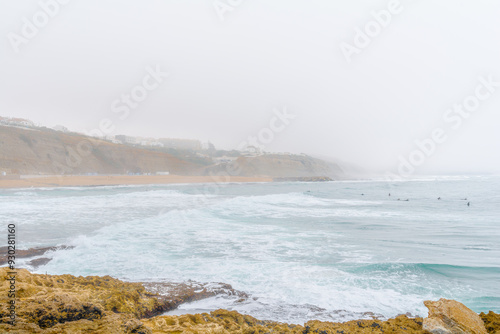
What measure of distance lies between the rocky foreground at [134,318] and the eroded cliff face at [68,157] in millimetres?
58059

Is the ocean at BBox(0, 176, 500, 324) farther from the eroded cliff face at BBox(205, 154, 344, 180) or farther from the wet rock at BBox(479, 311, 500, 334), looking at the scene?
the eroded cliff face at BBox(205, 154, 344, 180)

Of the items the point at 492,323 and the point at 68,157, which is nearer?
the point at 492,323

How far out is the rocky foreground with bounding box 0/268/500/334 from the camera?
99.3 inches

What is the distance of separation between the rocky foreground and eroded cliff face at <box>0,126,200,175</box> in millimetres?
58059

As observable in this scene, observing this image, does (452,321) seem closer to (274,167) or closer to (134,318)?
(134,318)

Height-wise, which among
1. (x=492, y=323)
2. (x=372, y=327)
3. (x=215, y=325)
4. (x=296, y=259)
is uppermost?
(x=215, y=325)

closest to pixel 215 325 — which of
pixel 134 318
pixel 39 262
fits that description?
pixel 134 318

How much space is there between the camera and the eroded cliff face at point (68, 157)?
50125mm

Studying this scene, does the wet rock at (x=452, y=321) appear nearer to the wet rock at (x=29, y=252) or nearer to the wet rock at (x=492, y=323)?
the wet rock at (x=492, y=323)

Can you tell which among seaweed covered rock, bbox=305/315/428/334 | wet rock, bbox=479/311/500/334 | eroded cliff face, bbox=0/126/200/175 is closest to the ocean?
seaweed covered rock, bbox=305/315/428/334

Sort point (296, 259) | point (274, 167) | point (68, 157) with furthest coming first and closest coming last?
1. point (274, 167)
2. point (68, 157)
3. point (296, 259)

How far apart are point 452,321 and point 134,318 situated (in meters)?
3.40

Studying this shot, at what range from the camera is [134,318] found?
8.95 feet

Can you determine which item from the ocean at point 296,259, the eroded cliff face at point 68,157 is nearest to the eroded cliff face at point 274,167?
the eroded cliff face at point 68,157
